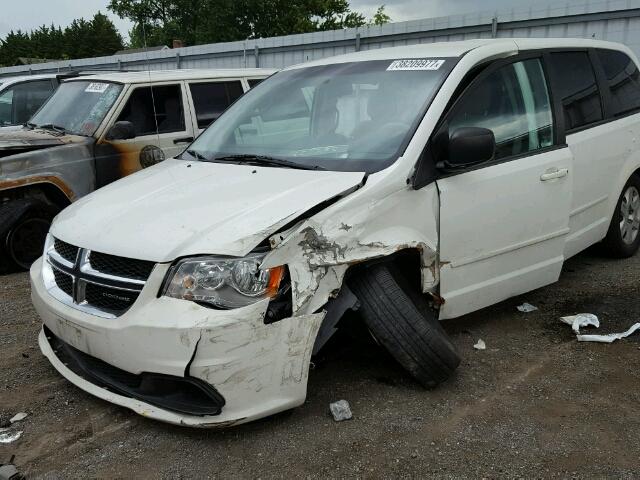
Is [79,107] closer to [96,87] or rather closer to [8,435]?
[96,87]

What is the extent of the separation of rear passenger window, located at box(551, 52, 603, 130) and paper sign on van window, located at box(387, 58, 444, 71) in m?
1.06

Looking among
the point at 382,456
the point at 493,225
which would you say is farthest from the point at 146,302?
the point at 493,225

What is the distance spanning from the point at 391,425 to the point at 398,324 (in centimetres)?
48

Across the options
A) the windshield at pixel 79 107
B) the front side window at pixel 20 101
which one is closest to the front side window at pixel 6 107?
the front side window at pixel 20 101

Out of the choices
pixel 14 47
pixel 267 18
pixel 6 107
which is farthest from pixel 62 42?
pixel 6 107

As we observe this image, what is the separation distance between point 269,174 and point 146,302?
1027 millimetres

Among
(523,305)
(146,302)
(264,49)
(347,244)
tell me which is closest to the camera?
(146,302)

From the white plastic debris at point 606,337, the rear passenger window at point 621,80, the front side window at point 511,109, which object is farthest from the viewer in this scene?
the rear passenger window at point 621,80

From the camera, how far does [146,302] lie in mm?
2688

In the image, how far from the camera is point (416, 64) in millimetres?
3703

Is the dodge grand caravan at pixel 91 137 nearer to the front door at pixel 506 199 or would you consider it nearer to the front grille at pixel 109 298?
the front grille at pixel 109 298

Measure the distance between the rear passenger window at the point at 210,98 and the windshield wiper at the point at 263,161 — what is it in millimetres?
2975

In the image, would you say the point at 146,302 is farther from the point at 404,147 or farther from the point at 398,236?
the point at 404,147

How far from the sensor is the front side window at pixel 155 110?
6258 mm
